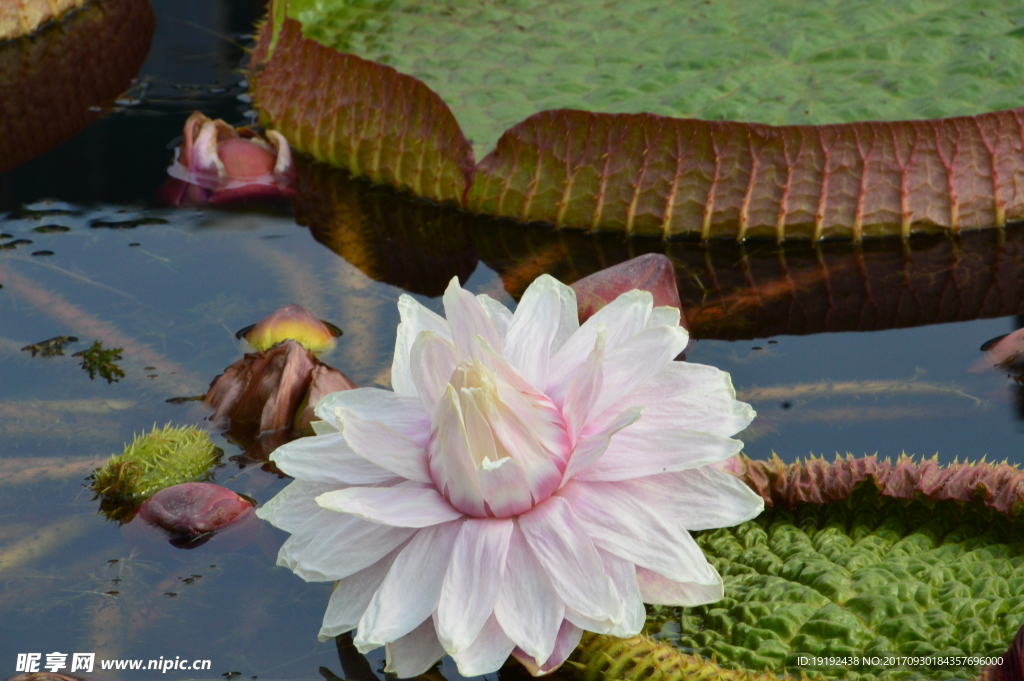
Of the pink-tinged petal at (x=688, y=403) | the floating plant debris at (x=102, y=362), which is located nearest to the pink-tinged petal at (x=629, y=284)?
the pink-tinged petal at (x=688, y=403)

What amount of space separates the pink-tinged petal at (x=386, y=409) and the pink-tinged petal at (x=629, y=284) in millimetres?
343

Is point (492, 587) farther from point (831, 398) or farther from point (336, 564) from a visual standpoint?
point (831, 398)

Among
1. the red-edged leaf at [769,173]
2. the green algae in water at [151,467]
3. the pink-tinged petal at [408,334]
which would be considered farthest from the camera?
the red-edged leaf at [769,173]

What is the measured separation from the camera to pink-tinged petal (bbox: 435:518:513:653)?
2.69 feet

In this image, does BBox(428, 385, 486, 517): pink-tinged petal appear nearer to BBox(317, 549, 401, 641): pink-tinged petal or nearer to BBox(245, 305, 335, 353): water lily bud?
BBox(317, 549, 401, 641): pink-tinged petal

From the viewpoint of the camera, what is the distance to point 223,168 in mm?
1950

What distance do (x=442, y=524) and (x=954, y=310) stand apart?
1018 mm

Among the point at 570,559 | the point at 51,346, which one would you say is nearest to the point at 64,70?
the point at 51,346

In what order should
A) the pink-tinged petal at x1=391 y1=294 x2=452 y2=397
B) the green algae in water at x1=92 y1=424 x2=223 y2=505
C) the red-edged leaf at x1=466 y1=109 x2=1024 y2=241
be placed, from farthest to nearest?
the red-edged leaf at x1=466 y1=109 x2=1024 y2=241 → the green algae in water at x1=92 y1=424 x2=223 y2=505 → the pink-tinged petal at x1=391 y1=294 x2=452 y2=397

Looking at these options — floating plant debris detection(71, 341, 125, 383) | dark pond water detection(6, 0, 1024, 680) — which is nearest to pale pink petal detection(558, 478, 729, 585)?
dark pond water detection(6, 0, 1024, 680)

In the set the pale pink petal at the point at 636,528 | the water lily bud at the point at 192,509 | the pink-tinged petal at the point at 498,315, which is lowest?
the water lily bud at the point at 192,509

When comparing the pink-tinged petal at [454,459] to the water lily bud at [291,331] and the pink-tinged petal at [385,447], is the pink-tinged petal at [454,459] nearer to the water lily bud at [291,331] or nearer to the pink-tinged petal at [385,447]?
the pink-tinged petal at [385,447]

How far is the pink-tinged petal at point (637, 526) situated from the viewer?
2.81 ft

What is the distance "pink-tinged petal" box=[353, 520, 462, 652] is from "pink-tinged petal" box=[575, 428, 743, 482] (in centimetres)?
15
